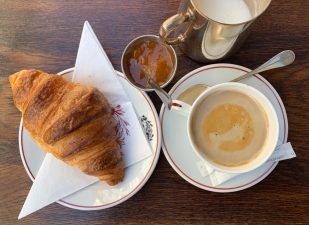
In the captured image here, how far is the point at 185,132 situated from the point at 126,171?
214 mm

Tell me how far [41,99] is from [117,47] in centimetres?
30

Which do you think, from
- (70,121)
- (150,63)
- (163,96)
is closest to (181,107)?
(163,96)

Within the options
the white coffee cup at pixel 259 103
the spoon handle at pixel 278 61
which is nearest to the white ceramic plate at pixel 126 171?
the white coffee cup at pixel 259 103

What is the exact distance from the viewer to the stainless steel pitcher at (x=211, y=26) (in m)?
0.92

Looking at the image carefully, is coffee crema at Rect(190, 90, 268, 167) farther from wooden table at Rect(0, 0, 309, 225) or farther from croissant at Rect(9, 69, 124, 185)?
croissant at Rect(9, 69, 124, 185)

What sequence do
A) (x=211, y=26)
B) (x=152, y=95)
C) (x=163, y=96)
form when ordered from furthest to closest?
(x=152, y=95) < (x=163, y=96) < (x=211, y=26)

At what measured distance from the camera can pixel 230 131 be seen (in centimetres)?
100

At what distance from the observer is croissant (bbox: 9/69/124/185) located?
1003 mm

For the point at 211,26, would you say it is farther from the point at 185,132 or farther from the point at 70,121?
the point at 70,121

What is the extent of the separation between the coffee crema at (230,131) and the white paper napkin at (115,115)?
177 millimetres

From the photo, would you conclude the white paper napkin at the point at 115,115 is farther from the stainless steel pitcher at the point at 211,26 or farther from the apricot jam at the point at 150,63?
the stainless steel pitcher at the point at 211,26

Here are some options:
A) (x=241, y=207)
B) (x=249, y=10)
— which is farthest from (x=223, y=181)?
(x=249, y=10)

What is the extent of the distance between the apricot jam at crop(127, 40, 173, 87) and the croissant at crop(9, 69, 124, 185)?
14cm

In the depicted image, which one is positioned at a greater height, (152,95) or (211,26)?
(211,26)
